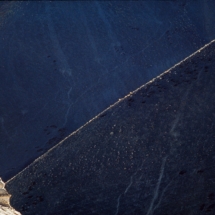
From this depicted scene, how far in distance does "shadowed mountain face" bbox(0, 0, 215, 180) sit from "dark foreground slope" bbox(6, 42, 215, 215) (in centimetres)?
22

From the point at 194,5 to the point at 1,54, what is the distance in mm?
2458

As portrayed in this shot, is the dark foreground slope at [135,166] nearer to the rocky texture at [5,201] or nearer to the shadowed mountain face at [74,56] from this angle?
the rocky texture at [5,201]

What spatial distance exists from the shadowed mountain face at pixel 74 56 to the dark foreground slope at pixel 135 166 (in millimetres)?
217

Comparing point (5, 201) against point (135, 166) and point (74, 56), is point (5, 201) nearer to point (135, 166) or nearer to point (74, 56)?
point (135, 166)

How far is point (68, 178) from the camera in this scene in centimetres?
296

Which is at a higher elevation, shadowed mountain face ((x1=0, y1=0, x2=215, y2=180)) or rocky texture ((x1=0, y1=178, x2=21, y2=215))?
shadowed mountain face ((x1=0, y1=0, x2=215, y2=180))

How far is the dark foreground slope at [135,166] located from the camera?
2.96m

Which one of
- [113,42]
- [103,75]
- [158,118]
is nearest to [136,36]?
[113,42]

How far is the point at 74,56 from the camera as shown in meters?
3.25

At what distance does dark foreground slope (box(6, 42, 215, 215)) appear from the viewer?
296 cm

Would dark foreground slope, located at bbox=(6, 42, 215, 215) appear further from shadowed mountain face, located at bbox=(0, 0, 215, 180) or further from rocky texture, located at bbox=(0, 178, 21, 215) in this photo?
shadowed mountain face, located at bbox=(0, 0, 215, 180)

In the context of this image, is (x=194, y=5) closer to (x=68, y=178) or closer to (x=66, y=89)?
(x=66, y=89)

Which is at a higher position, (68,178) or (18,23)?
(18,23)

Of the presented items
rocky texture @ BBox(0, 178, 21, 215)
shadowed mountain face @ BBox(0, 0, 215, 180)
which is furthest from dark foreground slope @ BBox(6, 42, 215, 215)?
shadowed mountain face @ BBox(0, 0, 215, 180)
